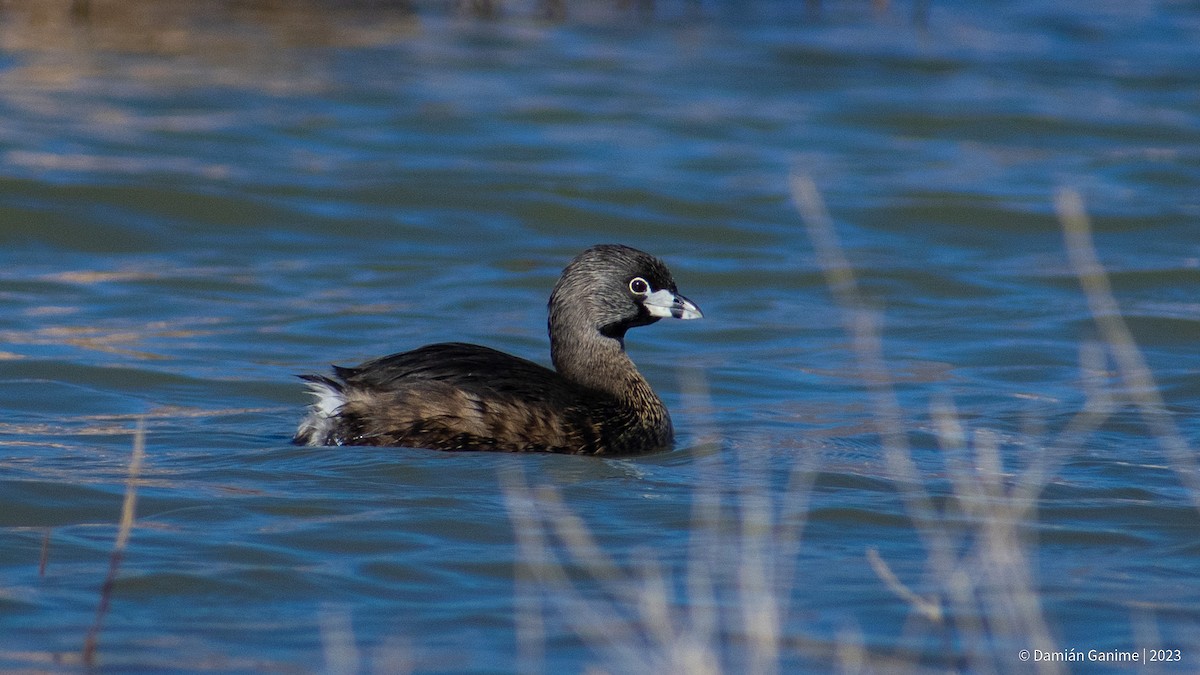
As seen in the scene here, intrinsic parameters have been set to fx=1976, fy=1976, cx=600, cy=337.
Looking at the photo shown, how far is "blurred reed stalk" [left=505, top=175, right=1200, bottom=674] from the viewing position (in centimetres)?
517

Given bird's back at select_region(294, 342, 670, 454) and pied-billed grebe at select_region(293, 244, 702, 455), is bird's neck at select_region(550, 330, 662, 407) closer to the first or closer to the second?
pied-billed grebe at select_region(293, 244, 702, 455)

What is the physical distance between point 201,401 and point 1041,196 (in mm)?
7445

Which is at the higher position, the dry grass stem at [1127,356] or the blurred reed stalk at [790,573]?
the blurred reed stalk at [790,573]

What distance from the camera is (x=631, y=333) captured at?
1083cm

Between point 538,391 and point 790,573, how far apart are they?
1.93 metres

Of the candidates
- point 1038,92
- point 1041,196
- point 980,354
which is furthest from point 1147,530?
point 1038,92

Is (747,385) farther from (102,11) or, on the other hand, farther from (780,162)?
(102,11)

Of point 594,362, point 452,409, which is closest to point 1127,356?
point 594,362

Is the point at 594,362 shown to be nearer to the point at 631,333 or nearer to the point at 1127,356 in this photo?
the point at 1127,356

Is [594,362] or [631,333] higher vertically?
[594,362]

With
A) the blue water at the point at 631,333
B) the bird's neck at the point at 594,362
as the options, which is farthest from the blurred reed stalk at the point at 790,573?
the bird's neck at the point at 594,362

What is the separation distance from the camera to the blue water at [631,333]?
564 cm

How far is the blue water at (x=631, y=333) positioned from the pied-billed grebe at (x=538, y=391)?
0.16 m

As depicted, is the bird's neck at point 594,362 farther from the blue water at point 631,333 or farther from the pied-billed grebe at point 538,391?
the blue water at point 631,333
